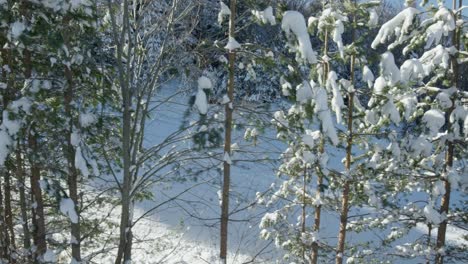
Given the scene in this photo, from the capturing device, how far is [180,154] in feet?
20.4

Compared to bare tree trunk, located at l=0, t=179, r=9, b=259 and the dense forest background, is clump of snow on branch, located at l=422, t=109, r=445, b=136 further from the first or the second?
bare tree trunk, located at l=0, t=179, r=9, b=259

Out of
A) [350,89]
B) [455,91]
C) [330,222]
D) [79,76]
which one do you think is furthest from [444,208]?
[330,222]

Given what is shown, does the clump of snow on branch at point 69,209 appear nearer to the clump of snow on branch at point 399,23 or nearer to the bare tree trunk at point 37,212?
the bare tree trunk at point 37,212

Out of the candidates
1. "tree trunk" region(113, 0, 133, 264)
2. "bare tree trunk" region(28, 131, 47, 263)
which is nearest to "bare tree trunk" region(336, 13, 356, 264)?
"tree trunk" region(113, 0, 133, 264)

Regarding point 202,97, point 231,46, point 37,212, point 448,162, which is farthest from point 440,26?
point 37,212

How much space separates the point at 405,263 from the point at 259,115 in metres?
10.5

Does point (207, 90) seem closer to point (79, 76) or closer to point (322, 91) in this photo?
point (322, 91)

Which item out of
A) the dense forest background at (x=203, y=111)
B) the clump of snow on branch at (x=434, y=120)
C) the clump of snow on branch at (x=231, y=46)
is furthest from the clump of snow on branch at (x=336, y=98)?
the clump of snow on branch at (x=231, y=46)

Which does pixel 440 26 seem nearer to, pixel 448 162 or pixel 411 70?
pixel 411 70

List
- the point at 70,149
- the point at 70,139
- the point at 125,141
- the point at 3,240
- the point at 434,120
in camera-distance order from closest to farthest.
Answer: the point at 70,139 → the point at 70,149 → the point at 125,141 → the point at 3,240 → the point at 434,120

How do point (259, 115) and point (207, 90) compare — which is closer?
point (207, 90)

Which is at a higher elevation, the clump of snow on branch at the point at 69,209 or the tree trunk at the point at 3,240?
the clump of snow on branch at the point at 69,209

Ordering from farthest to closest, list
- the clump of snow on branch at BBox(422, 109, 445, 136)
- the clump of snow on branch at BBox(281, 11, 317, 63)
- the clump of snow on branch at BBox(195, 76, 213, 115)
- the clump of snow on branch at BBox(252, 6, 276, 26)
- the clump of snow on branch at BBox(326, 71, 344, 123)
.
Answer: the clump of snow on branch at BBox(422, 109, 445, 136)
the clump of snow on branch at BBox(326, 71, 344, 123)
the clump of snow on branch at BBox(252, 6, 276, 26)
the clump of snow on branch at BBox(195, 76, 213, 115)
the clump of snow on branch at BBox(281, 11, 317, 63)

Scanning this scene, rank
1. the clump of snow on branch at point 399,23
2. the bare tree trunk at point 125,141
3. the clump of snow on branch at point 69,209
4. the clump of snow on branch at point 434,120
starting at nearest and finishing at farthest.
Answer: the clump of snow on branch at point 69,209, the bare tree trunk at point 125,141, the clump of snow on branch at point 399,23, the clump of snow on branch at point 434,120
